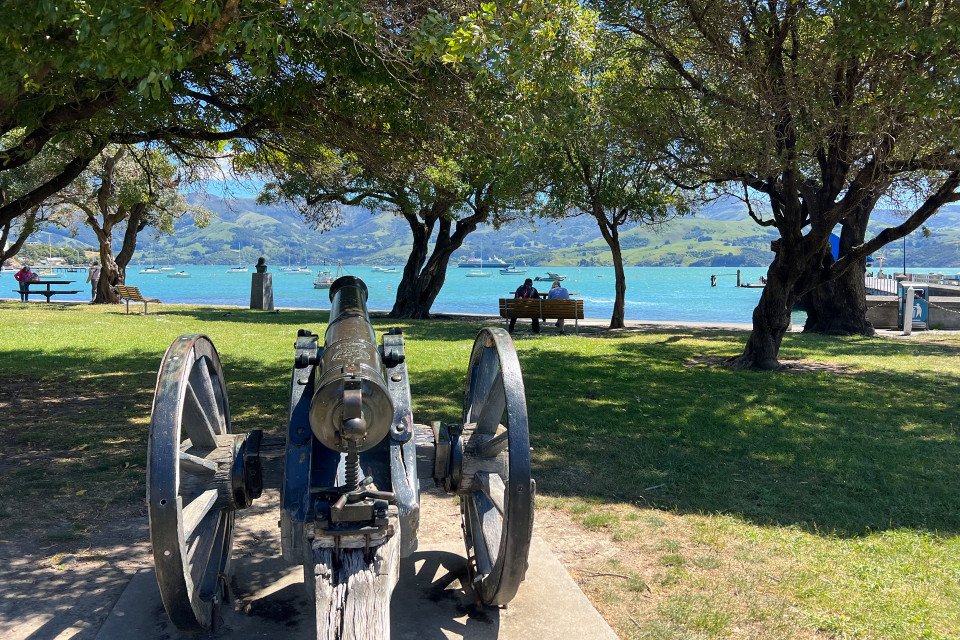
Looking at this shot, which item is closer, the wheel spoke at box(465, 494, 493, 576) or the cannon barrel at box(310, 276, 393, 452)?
the cannon barrel at box(310, 276, 393, 452)

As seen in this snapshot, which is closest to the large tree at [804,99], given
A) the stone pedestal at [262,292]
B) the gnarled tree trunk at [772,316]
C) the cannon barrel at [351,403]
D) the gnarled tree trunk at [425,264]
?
the gnarled tree trunk at [772,316]

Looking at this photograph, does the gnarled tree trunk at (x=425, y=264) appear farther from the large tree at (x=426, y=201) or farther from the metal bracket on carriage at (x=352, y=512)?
the metal bracket on carriage at (x=352, y=512)

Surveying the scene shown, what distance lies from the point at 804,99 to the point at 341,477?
866cm

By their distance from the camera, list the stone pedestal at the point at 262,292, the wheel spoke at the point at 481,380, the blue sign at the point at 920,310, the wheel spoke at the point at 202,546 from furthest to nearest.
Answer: the stone pedestal at the point at 262,292, the blue sign at the point at 920,310, the wheel spoke at the point at 481,380, the wheel spoke at the point at 202,546

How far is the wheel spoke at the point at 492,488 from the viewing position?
353 centimetres

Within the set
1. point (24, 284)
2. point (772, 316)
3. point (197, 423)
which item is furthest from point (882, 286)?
point (24, 284)

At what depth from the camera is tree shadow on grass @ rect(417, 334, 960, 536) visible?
518cm

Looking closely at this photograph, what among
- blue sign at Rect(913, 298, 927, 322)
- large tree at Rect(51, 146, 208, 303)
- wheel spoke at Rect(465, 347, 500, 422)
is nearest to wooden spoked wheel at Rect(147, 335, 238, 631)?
wheel spoke at Rect(465, 347, 500, 422)

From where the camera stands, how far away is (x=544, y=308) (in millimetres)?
16422

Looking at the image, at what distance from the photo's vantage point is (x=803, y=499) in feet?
17.3

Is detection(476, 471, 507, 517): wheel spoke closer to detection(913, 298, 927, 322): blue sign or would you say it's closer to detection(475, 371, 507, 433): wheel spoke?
detection(475, 371, 507, 433): wheel spoke

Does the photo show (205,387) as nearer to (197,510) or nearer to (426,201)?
(197,510)

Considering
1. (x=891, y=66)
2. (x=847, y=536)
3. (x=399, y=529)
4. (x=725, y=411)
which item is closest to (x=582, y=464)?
(x=847, y=536)

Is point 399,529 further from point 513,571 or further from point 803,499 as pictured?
point 803,499
